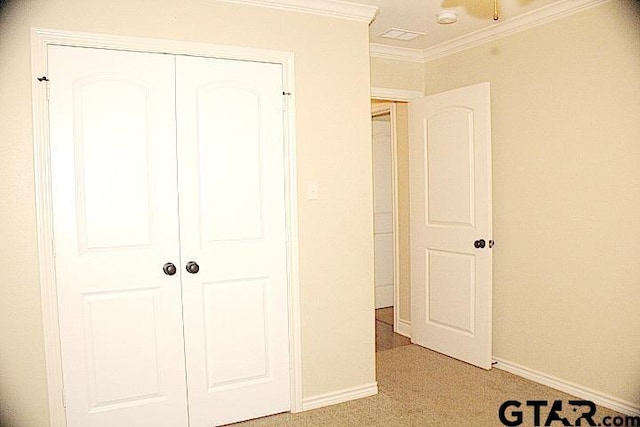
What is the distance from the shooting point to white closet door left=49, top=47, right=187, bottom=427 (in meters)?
2.54

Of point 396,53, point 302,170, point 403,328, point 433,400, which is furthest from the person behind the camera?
point 403,328

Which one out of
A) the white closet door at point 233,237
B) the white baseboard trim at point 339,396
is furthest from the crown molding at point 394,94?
the white baseboard trim at point 339,396

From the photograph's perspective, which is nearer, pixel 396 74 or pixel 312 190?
pixel 312 190

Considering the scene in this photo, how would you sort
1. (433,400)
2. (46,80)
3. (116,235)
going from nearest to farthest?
(46,80), (116,235), (433,400)

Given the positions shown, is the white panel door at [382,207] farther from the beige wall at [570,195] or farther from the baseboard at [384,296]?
the beige wall at [570,195]

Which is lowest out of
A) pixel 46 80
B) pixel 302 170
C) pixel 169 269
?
pixel 169 269

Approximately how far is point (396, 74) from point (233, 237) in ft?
7.09

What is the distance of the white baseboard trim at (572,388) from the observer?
115 inches

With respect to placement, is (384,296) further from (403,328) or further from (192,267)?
(192,267)

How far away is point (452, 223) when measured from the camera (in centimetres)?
390

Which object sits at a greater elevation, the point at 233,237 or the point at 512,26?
the point at 512,26

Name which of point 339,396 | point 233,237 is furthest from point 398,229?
point 233,237

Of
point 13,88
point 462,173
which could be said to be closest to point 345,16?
point 462,173

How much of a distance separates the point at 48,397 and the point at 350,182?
2.03 meters
